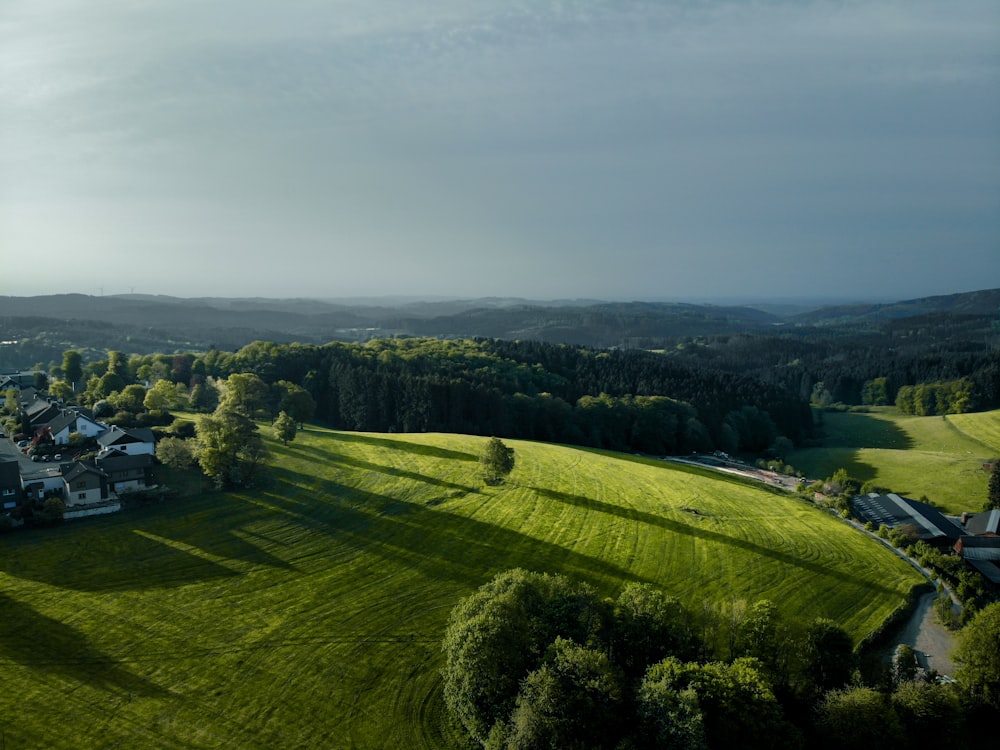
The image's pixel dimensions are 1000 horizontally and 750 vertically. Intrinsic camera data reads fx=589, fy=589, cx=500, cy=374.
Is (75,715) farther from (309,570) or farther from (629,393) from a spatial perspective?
(629,393)

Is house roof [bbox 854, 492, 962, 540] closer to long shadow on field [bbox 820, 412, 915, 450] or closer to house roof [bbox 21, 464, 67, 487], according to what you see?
long shadow on field [bbox 820, 412, 915, 450]

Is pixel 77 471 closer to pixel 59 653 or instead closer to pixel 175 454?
pixel 175 454

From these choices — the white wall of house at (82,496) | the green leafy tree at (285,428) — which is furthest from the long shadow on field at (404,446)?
the white wall of house at (82,496)

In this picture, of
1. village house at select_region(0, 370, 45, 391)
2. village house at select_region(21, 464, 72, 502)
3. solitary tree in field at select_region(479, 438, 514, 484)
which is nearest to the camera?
village house at select_region(21, 464, 72, 502)

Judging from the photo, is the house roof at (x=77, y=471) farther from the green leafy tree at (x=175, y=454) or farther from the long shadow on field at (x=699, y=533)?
the long shadow on field at (x=699, y=533)

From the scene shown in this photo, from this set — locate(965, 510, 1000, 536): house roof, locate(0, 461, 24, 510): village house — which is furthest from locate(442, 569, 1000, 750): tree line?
locate(0, 461, 24, 510): village house
